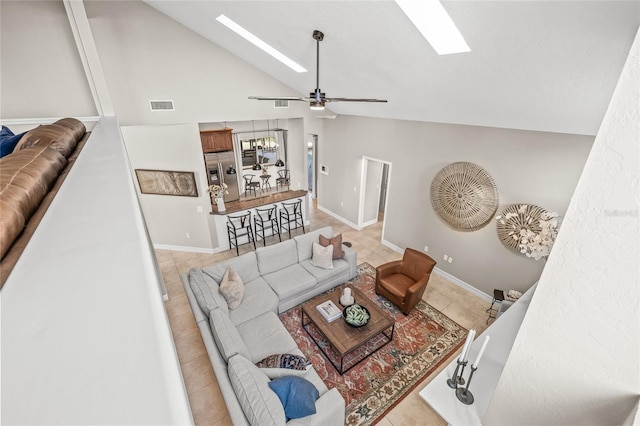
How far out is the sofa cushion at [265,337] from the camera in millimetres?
Answer: 3270

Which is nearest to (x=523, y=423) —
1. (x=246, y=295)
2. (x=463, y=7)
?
(x=463, y=7)

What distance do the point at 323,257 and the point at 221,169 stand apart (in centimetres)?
389

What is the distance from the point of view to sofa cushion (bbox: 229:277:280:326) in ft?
12.3

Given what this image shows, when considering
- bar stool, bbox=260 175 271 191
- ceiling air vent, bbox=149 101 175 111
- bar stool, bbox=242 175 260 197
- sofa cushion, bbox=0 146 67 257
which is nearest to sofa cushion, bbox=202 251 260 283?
sofa cushion, bbox=0 146 67 257

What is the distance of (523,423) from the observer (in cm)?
141

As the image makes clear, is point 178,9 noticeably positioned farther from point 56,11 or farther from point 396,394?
point 396,394

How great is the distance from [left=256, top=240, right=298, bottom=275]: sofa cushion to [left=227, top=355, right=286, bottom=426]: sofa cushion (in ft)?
6.61

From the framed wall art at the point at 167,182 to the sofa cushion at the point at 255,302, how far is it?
2.58 m

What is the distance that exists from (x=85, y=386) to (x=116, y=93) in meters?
5.52

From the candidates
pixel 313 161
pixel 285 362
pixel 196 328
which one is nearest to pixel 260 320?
pixel 285 362

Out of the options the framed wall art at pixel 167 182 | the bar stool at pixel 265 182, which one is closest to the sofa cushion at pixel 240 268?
the framed wall art at pixel 167 182

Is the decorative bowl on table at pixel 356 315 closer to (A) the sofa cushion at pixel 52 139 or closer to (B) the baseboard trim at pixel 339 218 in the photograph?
(A) the sofa cushion at pixel 52 139

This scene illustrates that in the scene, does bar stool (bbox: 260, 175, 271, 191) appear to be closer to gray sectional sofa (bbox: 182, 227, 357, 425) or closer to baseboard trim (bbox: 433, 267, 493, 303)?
gray sectional sofa (bbox: 182, 227, 357, 425)

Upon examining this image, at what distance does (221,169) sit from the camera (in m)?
7.04
